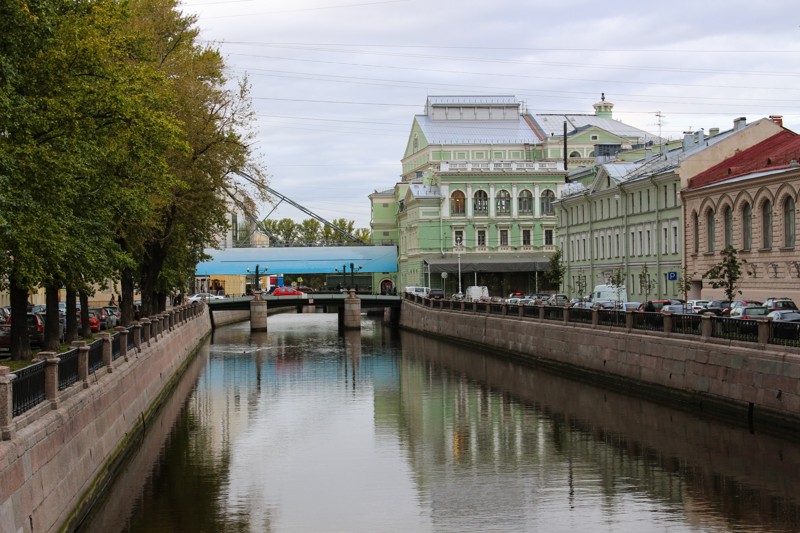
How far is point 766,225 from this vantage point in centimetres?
5453

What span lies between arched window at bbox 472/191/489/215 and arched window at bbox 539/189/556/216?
5398mm

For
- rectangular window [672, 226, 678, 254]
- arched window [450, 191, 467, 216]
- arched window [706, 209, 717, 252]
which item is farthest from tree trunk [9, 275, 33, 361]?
arched window [450, 191, 467, 216]

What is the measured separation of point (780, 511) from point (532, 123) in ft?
398

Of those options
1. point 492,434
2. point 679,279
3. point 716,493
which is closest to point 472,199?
point 679,279

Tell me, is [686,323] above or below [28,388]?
above

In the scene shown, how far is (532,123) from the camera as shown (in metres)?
139

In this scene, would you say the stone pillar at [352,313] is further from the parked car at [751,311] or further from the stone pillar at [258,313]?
the parked car at [751,311]

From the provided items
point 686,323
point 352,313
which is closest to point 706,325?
point 686,323

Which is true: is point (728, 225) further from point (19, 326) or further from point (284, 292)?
point (284, 292)

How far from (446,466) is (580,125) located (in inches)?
4684

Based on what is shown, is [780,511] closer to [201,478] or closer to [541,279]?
[201,478]

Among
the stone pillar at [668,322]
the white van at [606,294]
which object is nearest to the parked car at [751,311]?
the stone pillar at [668,322]

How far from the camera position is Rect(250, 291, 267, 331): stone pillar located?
88.3m

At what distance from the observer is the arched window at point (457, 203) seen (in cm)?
11600
